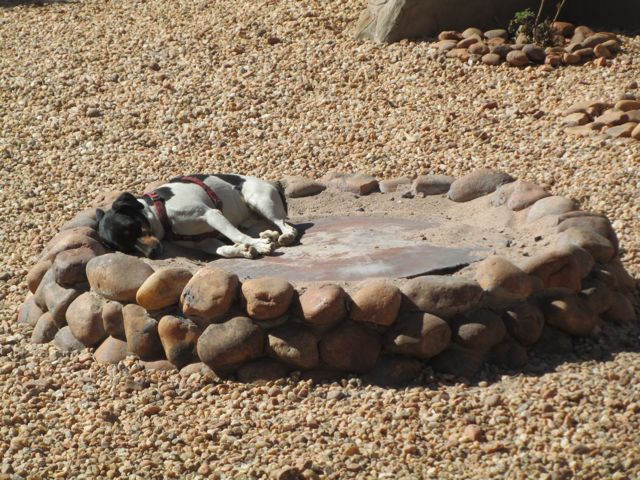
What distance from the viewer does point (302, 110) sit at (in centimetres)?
1006

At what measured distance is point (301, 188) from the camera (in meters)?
7.68

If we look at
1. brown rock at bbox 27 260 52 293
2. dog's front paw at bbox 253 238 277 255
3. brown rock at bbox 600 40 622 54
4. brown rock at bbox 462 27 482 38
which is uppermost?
brown rock at bbox 27 260 52 293

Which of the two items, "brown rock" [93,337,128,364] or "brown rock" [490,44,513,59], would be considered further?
"brown rock" [490,44,513,59]

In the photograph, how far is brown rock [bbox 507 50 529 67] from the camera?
10.1 m

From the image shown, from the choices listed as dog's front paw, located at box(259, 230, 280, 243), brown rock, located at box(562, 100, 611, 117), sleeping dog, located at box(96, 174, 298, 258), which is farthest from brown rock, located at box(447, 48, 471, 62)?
dog's front paw, located at box(259, 230, 280, 243)

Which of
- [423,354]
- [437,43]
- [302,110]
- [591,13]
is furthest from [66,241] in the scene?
[591,13]

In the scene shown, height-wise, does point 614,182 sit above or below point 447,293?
below

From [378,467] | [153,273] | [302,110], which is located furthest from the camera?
[302,110]

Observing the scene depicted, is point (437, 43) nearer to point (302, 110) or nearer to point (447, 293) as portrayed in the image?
point (302, 110)

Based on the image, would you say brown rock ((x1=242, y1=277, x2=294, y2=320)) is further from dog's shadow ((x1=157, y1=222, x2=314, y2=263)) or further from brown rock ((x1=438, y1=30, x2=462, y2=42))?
brown rock ((x1=438, y1=30, x2=462, y2=42))

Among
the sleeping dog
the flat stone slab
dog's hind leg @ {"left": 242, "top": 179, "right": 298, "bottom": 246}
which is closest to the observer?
the flat stone slab

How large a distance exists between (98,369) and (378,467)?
6.73 ft

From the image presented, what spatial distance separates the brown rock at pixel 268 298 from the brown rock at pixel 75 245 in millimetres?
1448

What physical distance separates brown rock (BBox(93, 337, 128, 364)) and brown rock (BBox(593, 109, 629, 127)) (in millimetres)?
5097
